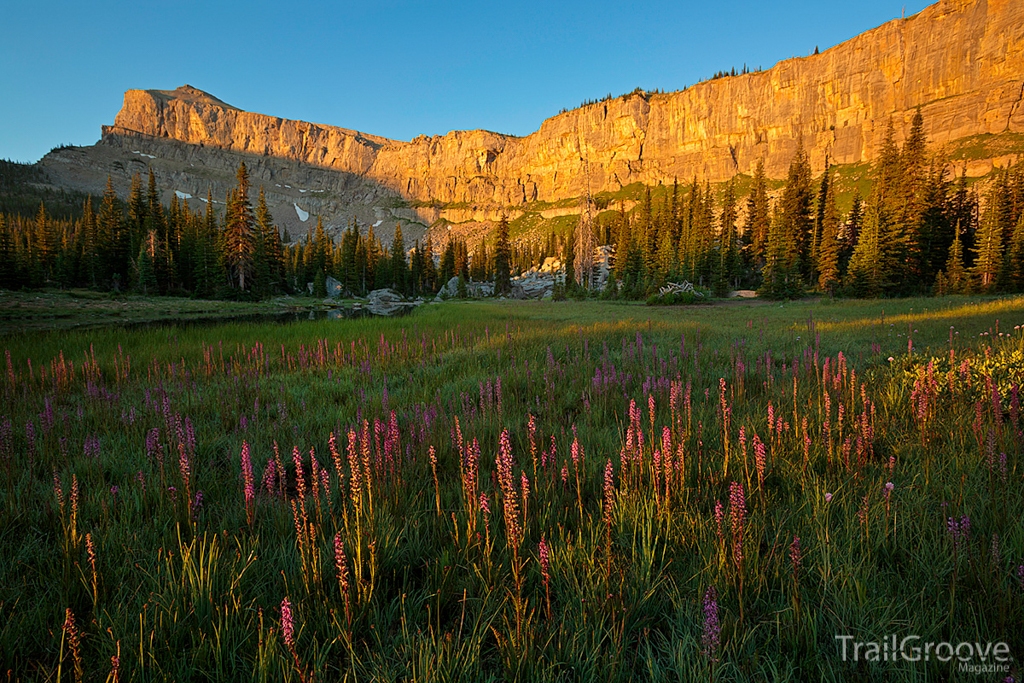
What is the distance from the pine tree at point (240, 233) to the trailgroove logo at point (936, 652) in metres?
65.2

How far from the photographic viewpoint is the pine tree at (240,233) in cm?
5369

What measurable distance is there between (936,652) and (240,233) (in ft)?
219

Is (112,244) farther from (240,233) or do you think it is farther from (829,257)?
(829,257)

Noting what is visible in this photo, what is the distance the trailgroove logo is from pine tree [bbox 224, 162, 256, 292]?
65.2 m

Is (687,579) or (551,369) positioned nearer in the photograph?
(687,579)

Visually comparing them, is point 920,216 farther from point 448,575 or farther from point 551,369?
point 448,575

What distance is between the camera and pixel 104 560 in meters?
2.04

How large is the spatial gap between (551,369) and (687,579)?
458 centimetres

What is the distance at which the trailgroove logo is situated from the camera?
1.33 m

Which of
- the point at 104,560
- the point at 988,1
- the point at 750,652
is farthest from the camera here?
the point at 988,1

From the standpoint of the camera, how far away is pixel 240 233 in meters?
54.2

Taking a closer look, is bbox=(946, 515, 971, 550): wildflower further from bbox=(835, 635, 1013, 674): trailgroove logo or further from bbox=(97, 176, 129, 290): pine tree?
bbox=(97, 176, 129, 290): pine tree

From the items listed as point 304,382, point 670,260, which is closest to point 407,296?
point 670,260

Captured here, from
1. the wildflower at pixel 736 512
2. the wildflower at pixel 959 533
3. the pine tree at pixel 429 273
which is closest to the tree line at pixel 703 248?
the pine tree at pixel 429 273
